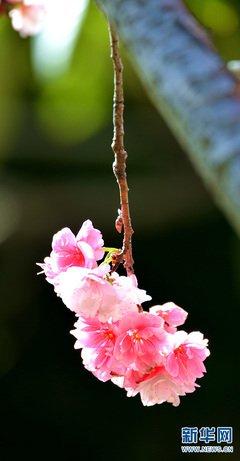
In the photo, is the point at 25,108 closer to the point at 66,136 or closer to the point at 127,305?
the point at 66,136

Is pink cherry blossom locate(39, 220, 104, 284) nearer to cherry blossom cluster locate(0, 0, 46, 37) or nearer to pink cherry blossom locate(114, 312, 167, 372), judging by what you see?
pink cherry blossom locate(114, 312, 167, 372)

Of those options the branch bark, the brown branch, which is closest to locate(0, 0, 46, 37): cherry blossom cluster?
the brown branch

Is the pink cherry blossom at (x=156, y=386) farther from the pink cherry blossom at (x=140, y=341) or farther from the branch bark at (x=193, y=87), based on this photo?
the branch bark at (x=193, y=87)

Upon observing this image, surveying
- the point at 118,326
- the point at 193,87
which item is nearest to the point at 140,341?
the point at 118,326

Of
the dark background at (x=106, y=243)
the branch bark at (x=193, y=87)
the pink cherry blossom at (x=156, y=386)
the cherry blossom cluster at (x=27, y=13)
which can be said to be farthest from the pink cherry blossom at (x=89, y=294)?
the dark background at (x=106, y=243)

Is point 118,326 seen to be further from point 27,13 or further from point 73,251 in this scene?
point 27,13
